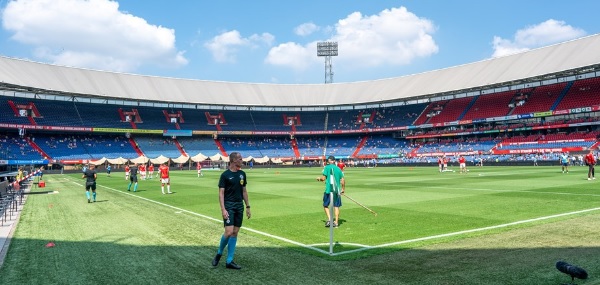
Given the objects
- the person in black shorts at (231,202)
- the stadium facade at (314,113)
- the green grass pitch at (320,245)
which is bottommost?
the green grass pitch at (320,245)

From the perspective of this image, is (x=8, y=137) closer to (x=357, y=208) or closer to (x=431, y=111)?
(x=357, y=208)

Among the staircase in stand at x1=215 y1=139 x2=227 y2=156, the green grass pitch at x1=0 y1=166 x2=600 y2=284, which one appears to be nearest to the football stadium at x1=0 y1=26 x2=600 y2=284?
the green grass pitch at x1=0 y1=166 x2=600 y2=284

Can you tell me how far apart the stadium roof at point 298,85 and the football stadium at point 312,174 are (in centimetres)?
38

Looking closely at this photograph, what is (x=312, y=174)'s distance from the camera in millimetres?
45000

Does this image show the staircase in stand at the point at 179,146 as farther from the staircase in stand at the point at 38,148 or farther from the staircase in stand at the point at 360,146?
the staircase in stand at the point at 360,146

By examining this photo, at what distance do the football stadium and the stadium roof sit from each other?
38cm

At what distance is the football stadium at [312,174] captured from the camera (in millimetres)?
7516

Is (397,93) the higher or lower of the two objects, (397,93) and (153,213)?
the higher

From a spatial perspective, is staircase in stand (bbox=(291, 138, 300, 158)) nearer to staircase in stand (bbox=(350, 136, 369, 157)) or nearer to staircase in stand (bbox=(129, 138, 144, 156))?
staircase in stand (bbox=(350, 136, 369, 157))

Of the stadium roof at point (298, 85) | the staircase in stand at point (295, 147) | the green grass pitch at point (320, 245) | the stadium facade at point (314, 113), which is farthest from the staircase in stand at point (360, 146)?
the green grass pitch at point (320, 245)

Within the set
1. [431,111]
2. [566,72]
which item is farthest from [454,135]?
[566,72]

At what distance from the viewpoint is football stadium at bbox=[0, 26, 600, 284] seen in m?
7.52

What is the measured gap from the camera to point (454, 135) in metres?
77.1

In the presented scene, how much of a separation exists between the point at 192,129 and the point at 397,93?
43.7 metres
